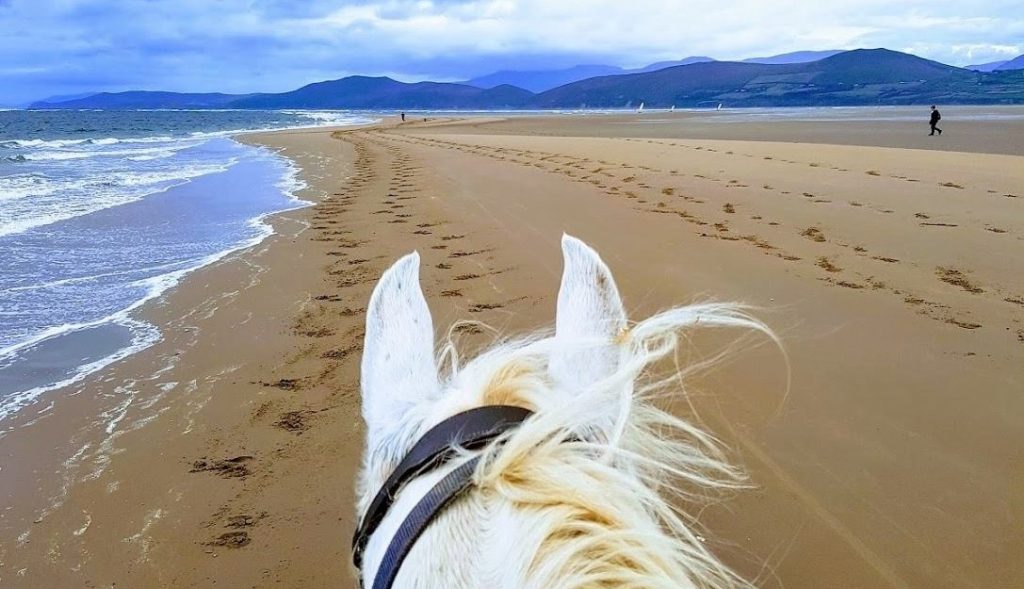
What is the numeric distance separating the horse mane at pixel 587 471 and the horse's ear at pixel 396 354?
9 centimetres

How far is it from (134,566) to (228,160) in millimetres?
20386

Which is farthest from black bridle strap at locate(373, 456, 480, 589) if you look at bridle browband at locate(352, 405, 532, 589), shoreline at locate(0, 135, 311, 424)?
shoreline at locate(0, 135, 311, 424)

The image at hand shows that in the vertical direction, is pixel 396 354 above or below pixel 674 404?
above

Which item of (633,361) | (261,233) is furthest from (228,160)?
(633,361)

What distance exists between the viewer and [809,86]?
128875 mm

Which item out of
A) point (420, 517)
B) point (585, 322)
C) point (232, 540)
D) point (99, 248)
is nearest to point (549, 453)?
point (420, 517)

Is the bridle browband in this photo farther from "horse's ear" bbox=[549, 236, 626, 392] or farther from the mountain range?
the mountain range

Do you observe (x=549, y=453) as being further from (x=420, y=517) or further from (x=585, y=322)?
(x=585, y=322)

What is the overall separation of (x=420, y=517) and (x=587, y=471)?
0.71ft

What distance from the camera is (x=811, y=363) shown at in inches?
143

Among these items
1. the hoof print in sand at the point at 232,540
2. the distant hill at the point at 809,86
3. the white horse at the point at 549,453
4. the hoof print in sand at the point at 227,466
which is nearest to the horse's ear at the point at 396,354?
the white horse at the point at 549,453

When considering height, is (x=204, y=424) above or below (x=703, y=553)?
below

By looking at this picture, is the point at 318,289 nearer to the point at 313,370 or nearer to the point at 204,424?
the point at 313,370

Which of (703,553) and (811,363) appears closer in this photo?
(703,553)
